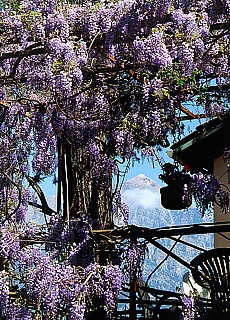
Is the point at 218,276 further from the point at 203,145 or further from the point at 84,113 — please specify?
the point at 203,145

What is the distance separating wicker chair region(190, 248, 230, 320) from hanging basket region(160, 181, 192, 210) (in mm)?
1358

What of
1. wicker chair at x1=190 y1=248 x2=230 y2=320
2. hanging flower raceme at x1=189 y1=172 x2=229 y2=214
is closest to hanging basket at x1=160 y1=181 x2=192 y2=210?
hanging flower raceme at x1=189 y1=172 x2=229 y2=214

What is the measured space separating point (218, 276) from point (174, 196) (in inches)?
63.0

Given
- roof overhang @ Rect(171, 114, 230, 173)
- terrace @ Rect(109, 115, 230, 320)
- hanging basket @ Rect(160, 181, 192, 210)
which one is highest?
roof overhang @ Rect(171, 114, 230, 173)

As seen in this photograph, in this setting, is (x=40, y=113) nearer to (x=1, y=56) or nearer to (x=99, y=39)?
(x=1, y=56)

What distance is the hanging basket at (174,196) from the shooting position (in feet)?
19.6

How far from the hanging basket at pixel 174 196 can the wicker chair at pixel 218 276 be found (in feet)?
4.45

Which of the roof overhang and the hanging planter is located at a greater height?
the roof overhang

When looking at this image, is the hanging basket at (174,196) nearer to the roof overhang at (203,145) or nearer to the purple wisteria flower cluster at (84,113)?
the purple wisteria flower cluster at (84,113)

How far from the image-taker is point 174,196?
6.05m

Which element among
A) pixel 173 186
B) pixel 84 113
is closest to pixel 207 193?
pixel 173 186

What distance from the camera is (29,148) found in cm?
538

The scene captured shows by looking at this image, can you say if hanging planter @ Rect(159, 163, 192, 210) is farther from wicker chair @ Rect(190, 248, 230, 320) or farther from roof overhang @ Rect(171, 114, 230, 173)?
wicker chair @ Rect(190, 248, 230, 320)

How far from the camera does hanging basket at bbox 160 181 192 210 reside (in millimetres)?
5984
